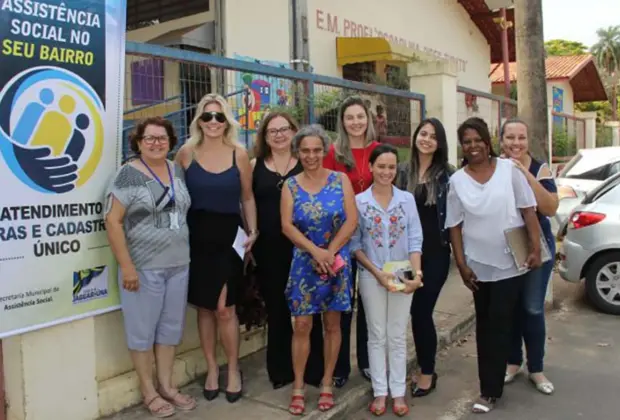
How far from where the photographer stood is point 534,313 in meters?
4.20

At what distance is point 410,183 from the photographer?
410 centimetres

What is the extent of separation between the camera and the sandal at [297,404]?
373 centimetres

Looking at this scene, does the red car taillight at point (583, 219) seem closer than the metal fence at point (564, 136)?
Yes

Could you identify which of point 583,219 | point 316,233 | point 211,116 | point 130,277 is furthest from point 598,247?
point 130,277

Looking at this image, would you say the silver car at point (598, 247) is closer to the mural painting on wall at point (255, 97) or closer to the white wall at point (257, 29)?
the mural painting on wall at point (255, 97)

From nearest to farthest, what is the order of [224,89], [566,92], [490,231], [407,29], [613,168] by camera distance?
[490,231]
[224,89]
[613,168]
[407,29]
[566,92]

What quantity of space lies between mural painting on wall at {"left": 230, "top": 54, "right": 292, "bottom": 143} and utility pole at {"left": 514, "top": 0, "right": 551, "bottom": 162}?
9.44 ft

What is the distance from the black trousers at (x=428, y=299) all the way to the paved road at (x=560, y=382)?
1.27ft

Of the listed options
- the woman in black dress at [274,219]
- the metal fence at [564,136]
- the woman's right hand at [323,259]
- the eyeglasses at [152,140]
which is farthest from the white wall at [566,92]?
the eyeglasses at [152,140]

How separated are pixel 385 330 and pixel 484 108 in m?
7.02

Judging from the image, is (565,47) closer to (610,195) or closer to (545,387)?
(610,195)

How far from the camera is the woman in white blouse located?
12.3 feet

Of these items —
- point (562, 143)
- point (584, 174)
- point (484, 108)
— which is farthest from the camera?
point (562, 143)

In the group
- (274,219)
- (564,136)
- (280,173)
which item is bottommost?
(274,219)
